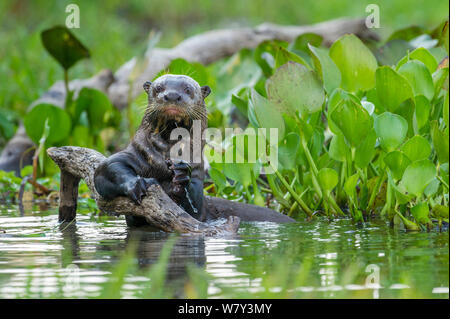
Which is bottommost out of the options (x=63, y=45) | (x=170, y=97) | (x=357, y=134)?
(x=357, y=134)

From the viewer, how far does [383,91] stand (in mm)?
5004

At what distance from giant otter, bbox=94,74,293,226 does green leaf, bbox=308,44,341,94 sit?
32.1 inches

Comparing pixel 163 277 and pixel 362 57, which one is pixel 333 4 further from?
pixel 163 277

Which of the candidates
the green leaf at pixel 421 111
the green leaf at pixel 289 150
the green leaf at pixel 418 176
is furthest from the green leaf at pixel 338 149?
the green leaf at pixel 418 176

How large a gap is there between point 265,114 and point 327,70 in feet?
1.74

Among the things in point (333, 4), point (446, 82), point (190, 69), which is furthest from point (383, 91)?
point (333, 4)

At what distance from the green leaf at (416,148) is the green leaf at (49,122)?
11.9ft

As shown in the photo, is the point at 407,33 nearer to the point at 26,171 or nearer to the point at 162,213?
the point at 26,171

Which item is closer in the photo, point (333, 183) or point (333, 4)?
point (333, 183)

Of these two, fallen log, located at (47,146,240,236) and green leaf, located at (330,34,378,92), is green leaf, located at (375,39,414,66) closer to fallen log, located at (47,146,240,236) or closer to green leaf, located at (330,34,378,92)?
green leaf, located at (330,34,378,92)

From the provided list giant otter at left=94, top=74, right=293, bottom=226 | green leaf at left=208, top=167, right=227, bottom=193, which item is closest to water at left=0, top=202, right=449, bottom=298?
giant otter at left=94, top=74, right=293, bottom=226

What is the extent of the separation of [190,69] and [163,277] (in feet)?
10.9

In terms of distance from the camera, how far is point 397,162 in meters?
4.75

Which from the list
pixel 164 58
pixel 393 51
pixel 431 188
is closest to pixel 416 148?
pixel 431 188
